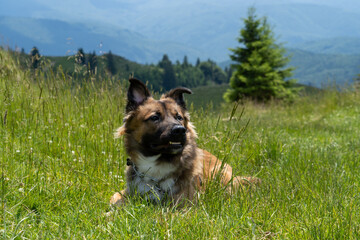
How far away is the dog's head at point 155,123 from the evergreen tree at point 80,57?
2.00 meters

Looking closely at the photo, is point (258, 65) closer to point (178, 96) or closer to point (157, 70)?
point (178, 96)

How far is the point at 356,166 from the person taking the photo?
5.02 m

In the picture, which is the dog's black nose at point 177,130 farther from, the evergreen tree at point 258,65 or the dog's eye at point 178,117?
the evergreen tree at point 258,65

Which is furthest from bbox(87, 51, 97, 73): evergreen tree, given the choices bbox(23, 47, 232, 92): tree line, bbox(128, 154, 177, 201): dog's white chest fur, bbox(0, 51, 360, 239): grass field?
bbox(128, 154, 177, 201): dog's white chest fur

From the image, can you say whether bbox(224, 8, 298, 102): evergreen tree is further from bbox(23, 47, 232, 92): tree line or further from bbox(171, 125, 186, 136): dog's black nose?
bbox(171, 125, 186, 136): dog's black nose

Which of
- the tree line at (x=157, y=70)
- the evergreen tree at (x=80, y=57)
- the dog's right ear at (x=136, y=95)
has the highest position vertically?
the evergreen tree at (x=80, y=57)

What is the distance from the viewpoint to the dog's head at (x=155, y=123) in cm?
383

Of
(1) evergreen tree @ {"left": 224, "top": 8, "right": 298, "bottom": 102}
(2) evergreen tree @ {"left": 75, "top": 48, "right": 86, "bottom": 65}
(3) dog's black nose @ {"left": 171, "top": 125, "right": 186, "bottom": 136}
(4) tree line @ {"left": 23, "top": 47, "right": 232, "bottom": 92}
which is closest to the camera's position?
(3) dog's black nose @ {"left": 171, "top": 125, "right": 186, "bottom": 136}

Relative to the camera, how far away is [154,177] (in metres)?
3.98

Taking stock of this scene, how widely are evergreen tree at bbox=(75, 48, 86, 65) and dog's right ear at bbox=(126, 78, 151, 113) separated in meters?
1.94

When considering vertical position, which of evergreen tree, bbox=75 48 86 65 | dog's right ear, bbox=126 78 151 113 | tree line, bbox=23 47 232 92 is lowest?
tree line, bbox=23 47 232 92

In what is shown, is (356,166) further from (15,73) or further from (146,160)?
(15,73)

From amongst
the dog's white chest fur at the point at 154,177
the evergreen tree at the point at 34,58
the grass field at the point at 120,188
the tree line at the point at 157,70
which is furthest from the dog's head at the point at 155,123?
the evergreen tree at the point at 34,58

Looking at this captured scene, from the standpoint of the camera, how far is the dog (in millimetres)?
3809
